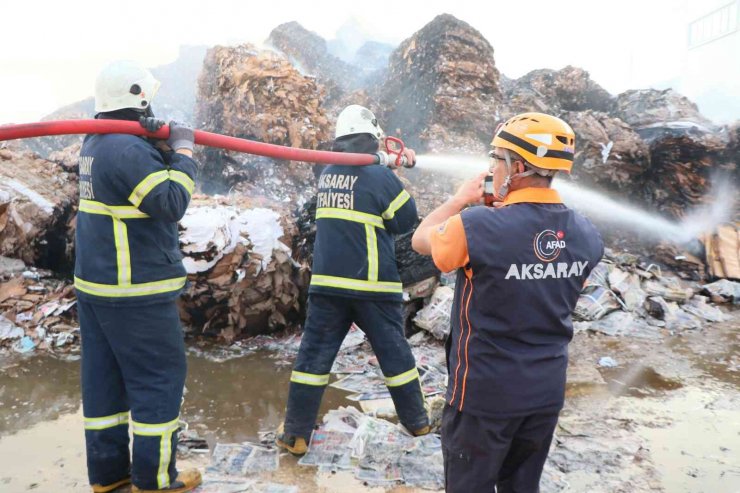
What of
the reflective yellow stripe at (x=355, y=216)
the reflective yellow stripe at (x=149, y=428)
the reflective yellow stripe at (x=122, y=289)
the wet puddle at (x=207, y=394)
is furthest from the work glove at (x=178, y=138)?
the wet puddle at (x=207, y=394)

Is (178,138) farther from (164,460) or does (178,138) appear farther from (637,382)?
(637,382)

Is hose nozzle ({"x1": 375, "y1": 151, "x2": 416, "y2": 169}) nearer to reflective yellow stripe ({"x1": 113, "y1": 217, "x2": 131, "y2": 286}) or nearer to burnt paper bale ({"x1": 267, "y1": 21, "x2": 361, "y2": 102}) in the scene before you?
reflective yellow stripe ({"x1": 113, "y1": 217, "x2": 131, "y2": 286})

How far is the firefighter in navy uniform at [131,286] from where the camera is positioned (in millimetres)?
2082

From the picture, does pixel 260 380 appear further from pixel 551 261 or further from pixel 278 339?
pixel 551 261

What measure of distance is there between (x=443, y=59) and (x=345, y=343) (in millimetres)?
4746

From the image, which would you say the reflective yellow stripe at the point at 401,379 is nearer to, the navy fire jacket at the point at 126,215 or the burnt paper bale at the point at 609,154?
the navy fire jacket at the point at 126,215

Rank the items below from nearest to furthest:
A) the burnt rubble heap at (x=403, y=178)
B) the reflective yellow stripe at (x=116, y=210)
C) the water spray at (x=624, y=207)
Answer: the reflective yellow stripe at (x=116, y=210)
the burnt rubble heap at (x=403, y=178)
the water spray at (x=624, y=207)

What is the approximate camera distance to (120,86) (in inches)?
85.4

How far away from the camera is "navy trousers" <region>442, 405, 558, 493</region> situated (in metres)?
1.56

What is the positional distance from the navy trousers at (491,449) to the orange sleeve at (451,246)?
49 centimetres

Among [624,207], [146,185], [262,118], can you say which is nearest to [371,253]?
[146,185]

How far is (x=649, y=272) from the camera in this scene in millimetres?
5742

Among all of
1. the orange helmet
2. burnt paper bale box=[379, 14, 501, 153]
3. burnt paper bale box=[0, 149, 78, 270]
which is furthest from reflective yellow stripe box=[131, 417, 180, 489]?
burnt paper bale box=[379, 14, 501, 153]

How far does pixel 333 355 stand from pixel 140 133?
1486mm
